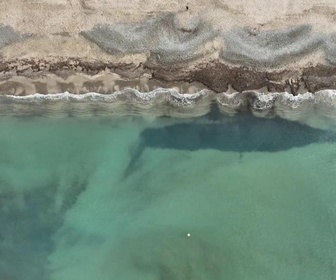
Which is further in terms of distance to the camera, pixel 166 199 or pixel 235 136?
pixel 235 136

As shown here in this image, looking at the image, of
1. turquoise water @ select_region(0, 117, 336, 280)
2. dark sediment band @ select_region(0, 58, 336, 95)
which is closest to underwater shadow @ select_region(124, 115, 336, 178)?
turquoise water @ select_region(0, 117, 336, 280)

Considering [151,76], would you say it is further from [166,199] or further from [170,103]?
[166,199]

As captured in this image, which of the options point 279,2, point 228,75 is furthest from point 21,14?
point 279,2

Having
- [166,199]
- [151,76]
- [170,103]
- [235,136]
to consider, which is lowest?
[166,199]

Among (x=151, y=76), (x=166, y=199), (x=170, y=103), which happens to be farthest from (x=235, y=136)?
(x=151, y=76)

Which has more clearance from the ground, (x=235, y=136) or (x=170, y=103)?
(x=170, y=103)

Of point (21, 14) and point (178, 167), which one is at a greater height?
point (21, 14)

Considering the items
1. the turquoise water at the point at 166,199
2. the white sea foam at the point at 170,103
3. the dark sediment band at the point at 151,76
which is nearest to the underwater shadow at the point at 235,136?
the turquoise water at the point at 166,199

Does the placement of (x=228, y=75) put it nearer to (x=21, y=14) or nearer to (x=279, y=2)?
(x=279, y=2)
